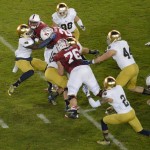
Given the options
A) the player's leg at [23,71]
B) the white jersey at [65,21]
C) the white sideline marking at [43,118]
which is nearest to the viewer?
the white sideline marking at [43,118]

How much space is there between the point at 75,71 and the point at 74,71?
0.08 ft

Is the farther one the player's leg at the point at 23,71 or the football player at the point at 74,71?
the player's leg at the point at 23,71

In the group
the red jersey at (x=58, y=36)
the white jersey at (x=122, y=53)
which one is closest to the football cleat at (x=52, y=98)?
the red jersey at (x=58, y=36)

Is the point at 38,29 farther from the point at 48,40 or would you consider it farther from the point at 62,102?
the point at 62,102

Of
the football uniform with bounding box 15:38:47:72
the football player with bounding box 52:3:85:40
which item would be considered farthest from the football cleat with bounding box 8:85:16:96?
the football player with bounding box 52:3:85:40

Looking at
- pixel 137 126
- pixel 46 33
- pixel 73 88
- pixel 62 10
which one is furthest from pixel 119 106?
pixel 62 10

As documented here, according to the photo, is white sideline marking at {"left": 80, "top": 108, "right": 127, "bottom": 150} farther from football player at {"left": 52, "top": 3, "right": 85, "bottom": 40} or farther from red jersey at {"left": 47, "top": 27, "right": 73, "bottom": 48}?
football player at {"left": 52, "top": 3, "right": 85, "bottom": 40}

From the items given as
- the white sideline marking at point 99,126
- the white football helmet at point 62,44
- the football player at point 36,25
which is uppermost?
Answer: the football player at point 36,25

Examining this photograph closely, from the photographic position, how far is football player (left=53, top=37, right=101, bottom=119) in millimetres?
9641

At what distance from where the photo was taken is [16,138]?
31.0 feet

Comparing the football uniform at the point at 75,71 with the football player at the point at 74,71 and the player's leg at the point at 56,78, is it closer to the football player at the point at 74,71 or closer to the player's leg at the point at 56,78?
the football player at the point at 74,71

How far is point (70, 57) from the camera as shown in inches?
381

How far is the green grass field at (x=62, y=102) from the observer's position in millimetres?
9344

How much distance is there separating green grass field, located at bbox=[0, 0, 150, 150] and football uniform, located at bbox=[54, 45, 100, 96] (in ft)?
2.51
